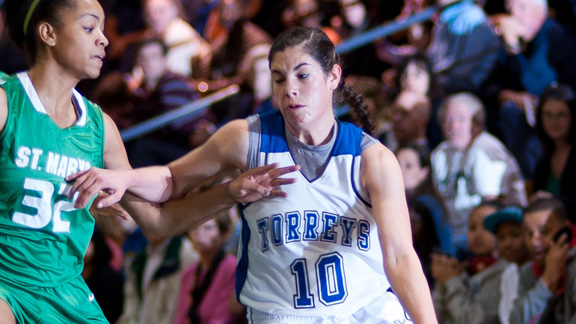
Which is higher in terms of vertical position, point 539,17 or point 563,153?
point 539,17

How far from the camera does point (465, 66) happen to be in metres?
5.25

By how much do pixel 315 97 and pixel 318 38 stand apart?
23 centimetres

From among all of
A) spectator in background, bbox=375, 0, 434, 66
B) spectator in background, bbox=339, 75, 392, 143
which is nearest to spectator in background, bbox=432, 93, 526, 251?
spectator in background, bbox=339, 75, 392, 143

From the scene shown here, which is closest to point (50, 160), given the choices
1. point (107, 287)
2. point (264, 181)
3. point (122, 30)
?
point (264, 181)

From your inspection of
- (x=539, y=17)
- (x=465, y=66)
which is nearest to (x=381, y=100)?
(x=465, y=66)

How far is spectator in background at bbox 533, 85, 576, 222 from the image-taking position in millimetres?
4586

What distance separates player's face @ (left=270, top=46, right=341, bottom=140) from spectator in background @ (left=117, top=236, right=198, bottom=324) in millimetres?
2652

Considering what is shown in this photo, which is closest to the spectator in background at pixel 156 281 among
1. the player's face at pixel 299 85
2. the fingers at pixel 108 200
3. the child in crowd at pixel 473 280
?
the child in crowd at pixel 473 280

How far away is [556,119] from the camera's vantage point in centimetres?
460

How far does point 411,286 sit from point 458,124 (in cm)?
227

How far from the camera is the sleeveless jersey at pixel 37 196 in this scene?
2668 mm

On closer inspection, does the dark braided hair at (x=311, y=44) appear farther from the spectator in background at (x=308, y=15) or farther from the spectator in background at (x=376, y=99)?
the spectator in background at (x=308, y=15)

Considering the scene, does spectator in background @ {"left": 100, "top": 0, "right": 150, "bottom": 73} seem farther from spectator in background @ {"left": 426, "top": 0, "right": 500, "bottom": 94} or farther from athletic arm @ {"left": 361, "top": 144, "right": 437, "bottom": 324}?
athletic arm @ {"left": 361, "top": 144, "right": 437, "bottom": 324}

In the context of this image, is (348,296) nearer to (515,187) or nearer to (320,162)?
(320,162)
